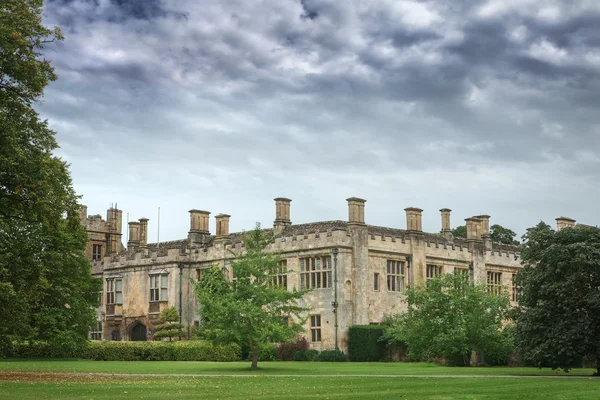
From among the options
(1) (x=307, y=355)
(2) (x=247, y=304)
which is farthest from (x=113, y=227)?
(2) (x=247, y=304)

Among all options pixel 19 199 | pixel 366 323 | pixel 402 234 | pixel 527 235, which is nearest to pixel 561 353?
pixel 527 235

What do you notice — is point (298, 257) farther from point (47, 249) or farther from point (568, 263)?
point (568, 263)

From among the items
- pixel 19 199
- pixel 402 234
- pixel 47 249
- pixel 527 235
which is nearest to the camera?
pixel 19 199

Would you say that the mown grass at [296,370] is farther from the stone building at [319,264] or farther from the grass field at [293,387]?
the stone building at [319,264]

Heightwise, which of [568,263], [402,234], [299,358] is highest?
[402,234]

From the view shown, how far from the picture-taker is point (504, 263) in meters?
58.1

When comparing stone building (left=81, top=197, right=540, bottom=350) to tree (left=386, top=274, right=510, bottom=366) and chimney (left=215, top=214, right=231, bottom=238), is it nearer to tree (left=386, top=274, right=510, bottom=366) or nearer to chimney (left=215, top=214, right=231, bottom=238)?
chimney (left=215, top=214, right=231, bottom=238)

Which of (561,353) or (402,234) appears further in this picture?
(402,234)

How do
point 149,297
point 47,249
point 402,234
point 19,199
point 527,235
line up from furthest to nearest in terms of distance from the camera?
point 149,297 < point 402,234 < point 47,249 < point 527,235 < point 19,199

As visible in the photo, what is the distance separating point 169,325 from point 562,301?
29869mm

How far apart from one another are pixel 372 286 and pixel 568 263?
20931 millimetres

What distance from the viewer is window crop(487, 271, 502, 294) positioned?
56.7 metres

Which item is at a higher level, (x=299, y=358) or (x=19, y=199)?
(x=19, y=199)

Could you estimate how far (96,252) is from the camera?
65312mm
